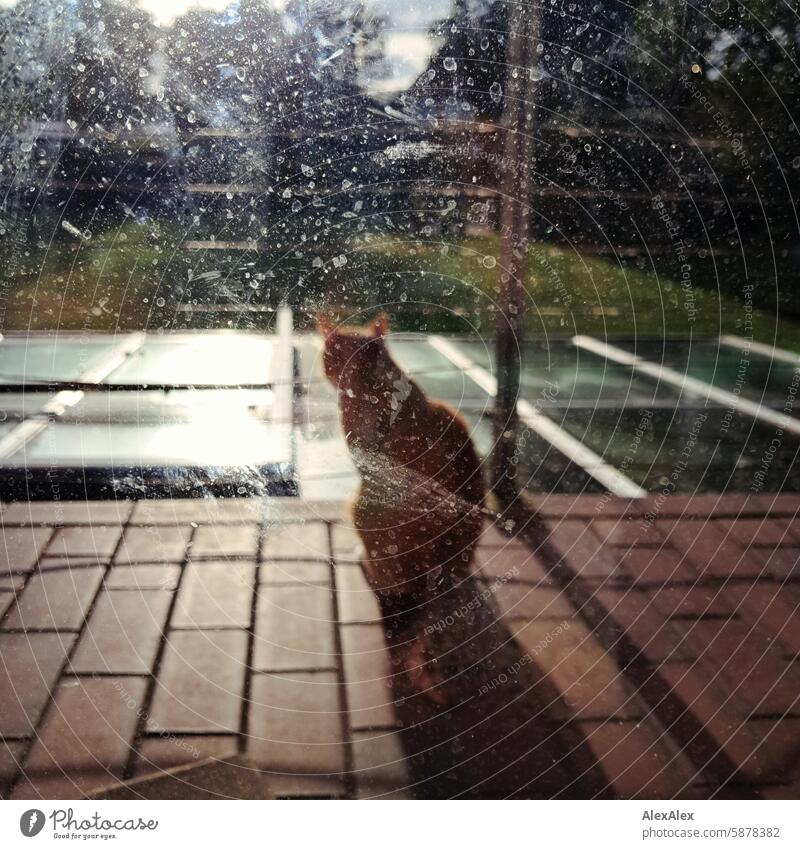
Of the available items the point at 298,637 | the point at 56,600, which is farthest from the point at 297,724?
the point at 56,600

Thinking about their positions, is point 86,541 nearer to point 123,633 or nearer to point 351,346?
point 123,633

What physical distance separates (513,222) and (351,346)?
0.36 feet

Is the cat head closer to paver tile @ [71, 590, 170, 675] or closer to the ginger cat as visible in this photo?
the ginger cat

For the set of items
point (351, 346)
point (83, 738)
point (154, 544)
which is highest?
point (351, 346)

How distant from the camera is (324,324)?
15.6 inches

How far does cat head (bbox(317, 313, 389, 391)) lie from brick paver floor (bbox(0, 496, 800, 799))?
0.26 ft

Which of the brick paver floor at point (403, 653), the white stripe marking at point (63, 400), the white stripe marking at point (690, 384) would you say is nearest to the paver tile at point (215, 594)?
the brick paver floor at point (403, 653)

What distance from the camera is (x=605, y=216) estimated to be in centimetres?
39

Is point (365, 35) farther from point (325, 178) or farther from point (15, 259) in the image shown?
point (15, 259)

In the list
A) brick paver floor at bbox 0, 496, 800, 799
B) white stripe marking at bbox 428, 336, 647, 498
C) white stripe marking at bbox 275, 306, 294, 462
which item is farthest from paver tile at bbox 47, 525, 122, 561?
white stripe marking at bbox 428, 336, 647, 498

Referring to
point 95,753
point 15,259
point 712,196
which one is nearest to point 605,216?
point 712,196

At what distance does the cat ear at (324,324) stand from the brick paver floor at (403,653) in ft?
0.32

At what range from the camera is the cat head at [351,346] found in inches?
15.7

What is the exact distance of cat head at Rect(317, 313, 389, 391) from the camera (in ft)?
1.31
